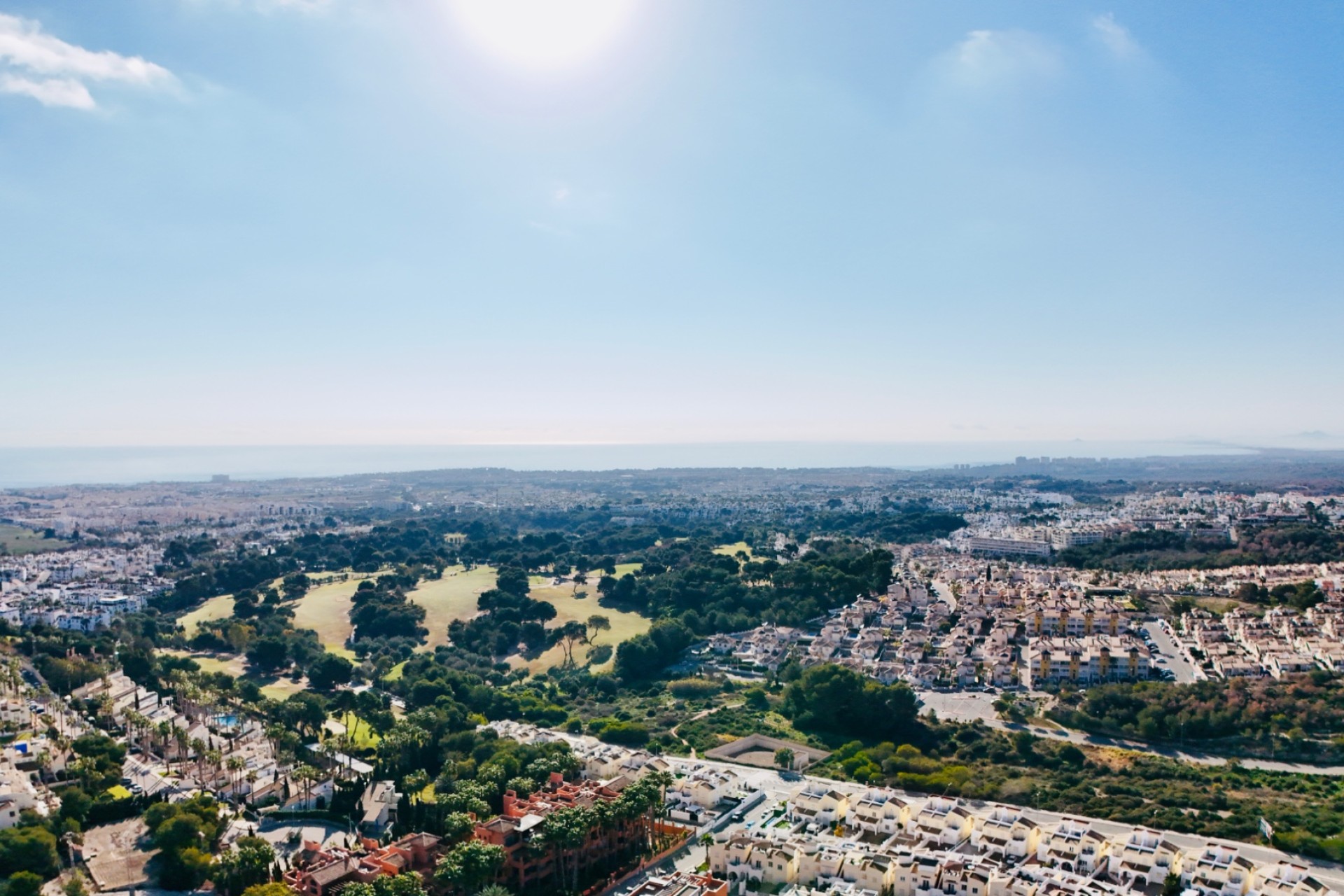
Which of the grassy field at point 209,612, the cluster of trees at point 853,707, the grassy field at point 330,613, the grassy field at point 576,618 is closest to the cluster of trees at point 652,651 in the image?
the grassy field at point 576,618

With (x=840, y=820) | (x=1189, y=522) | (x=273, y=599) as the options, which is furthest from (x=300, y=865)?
(x=1189, y=522)

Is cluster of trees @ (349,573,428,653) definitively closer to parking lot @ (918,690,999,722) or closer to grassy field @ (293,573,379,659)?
grassy field @ (293,573,379,659)

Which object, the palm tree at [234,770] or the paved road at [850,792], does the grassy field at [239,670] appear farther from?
the paved road at [850,792]

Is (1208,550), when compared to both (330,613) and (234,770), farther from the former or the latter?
(234,770)

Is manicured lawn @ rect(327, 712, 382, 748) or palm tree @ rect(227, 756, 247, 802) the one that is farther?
manicured lawn @ rect(327, 712, 382, 748)

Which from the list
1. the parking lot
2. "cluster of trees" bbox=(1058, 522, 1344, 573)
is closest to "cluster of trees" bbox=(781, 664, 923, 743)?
the parking lot

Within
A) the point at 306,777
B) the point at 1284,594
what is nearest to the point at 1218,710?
the point at 1284,594

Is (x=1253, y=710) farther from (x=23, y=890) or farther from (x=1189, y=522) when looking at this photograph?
(x=1189, y=522)
